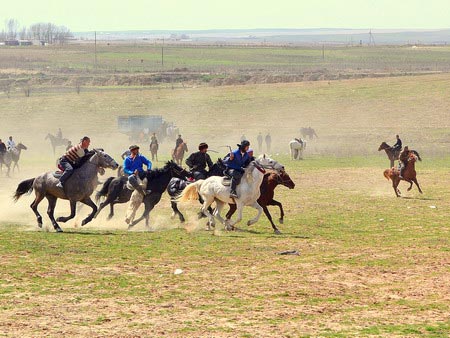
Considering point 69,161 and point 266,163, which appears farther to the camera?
point 69,161

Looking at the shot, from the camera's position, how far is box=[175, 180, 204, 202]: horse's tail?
22.8 meters

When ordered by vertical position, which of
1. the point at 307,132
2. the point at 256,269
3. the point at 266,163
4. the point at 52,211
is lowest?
the point at 256,269

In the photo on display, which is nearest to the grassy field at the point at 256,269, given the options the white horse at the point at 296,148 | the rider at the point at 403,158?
the rider at the point at 403,158

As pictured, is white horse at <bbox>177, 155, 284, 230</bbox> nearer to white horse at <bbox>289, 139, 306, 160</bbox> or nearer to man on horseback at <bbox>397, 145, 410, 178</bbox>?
man on horseback at <bbox>397, 145, 410, 178</bbox>

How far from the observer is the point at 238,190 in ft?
72.5

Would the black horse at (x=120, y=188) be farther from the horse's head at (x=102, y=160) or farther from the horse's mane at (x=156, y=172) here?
the horse's head at (x=102, y=160)

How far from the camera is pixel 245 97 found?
8231 cm

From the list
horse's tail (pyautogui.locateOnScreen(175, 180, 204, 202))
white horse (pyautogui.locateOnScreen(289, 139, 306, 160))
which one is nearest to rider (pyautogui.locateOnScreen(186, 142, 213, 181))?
horse's tail (pyautogui.locateOnScreen(175, 180, 204, 202))

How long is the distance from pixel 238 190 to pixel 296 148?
25.3m

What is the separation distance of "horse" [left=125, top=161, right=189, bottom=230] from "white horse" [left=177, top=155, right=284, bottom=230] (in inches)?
23.4

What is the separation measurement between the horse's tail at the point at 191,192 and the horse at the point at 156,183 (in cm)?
65

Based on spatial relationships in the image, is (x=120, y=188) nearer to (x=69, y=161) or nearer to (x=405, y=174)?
(x=69, y=161)

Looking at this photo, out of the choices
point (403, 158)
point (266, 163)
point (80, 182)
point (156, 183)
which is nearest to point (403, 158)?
point (403, 158)

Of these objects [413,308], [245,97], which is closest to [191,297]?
[413,308]
